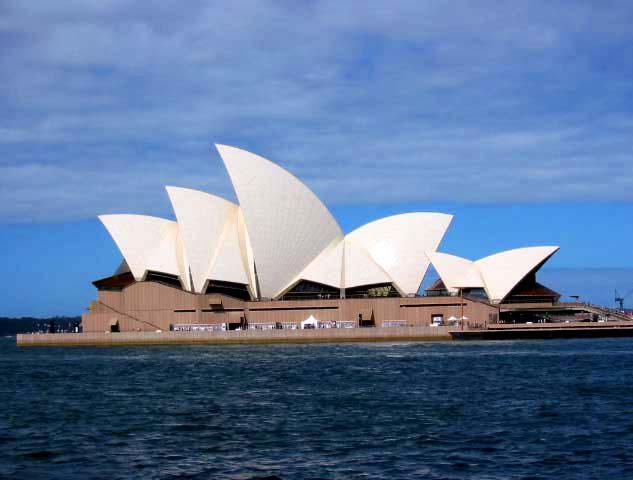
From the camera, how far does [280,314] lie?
230 feet

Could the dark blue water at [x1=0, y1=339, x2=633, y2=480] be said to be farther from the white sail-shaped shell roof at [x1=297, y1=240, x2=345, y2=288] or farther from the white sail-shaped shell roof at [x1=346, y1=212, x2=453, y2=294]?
the white sail-shaped shell roof at [x1=346, y1=212, x2=453, y2=294]

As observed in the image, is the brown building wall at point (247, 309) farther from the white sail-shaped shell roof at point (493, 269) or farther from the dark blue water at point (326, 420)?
the dark blue water at point (326, 420)

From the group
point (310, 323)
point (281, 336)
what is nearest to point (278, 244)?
point (310, 323)

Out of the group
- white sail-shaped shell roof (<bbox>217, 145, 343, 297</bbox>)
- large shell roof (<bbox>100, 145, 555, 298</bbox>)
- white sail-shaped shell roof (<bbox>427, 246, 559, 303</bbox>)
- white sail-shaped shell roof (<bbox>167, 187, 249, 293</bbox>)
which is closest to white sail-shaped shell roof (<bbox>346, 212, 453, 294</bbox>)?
large shell roof (<bbox>100, 145, 555, 298</bbox>)

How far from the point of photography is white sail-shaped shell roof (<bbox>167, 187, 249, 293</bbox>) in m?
68.9

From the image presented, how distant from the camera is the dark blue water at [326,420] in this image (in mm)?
17562

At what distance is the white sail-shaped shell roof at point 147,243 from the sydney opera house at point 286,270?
0.08 meters

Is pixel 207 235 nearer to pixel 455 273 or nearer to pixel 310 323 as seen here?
pixel 310 323

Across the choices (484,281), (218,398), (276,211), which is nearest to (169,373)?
(218,398)

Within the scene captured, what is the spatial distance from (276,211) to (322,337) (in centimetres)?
992

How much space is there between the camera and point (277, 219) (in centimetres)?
6769

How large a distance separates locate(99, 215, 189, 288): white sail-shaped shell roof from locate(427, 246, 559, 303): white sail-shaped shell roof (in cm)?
1987

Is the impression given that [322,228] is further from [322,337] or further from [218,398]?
[218,398]

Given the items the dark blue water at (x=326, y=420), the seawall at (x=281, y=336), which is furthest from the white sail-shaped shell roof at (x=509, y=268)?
the dark blue water at (x=326, y=420)
